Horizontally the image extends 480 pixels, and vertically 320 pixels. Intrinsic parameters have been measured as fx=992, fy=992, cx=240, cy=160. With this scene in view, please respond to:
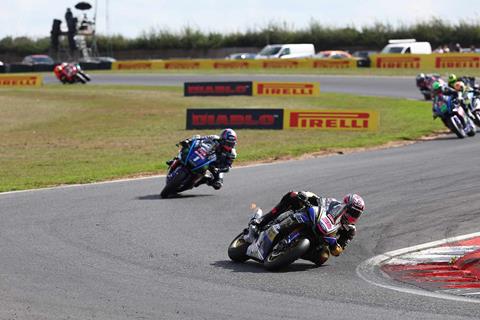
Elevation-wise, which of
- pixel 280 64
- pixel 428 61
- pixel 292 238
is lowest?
pixel 280 64

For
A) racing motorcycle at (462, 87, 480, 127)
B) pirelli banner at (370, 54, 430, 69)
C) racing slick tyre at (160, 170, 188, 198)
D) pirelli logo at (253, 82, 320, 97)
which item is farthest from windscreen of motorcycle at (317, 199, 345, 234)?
pirelli banner at (370, 54, 430, 69)

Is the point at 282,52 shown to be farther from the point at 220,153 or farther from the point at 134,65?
the point at 220,153

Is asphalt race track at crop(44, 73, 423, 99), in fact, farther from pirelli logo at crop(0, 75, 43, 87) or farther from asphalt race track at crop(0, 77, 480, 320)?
asphalt race track at crop(0, 77, 480, 320)

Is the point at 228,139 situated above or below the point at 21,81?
above

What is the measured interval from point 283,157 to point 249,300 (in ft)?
46.8

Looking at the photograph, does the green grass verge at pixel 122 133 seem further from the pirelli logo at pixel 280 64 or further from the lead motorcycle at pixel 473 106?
the pirelli logo at pixel 280 64

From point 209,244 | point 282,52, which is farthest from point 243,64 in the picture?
point 209,244

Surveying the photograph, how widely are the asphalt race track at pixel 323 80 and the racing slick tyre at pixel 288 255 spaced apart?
31032mm

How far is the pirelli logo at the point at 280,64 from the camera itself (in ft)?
192

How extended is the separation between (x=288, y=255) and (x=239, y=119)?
20.2 metres

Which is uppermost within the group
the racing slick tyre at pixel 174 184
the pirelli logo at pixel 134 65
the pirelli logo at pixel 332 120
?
the racing slick tyre at pixel 174 184

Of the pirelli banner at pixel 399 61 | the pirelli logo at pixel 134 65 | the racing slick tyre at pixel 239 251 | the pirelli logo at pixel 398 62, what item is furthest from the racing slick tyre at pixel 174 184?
the pirelli logo at pixel 134 65

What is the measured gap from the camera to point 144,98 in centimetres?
4431

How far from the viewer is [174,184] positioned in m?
16.0
